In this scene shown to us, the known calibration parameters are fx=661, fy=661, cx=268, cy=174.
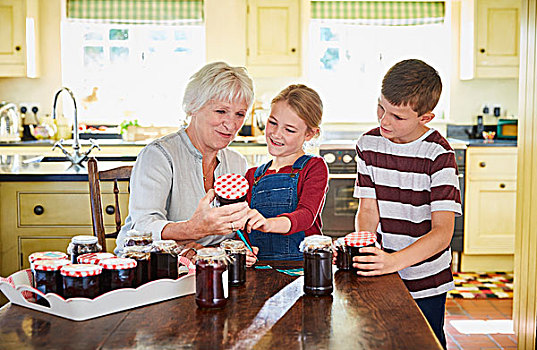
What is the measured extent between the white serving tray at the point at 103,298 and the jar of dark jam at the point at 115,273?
28 mm

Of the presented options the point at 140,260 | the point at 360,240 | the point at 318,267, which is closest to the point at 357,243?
the point at 360,240

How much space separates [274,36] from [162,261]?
4227 mm

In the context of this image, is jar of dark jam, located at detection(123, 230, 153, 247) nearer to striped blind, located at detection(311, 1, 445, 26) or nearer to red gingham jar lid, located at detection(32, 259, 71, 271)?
red gingham jar lid, located at detection(32, 259, 71, 271)

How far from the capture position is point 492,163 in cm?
504

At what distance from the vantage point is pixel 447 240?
1.95 meters

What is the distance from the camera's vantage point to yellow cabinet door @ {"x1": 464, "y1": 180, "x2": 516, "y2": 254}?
199 inches

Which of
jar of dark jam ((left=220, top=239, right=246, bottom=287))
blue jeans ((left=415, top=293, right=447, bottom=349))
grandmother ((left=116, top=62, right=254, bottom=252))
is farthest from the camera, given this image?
grandmother ((left=116, top=62, right=254, bottom=252))

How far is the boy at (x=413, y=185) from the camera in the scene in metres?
1.94

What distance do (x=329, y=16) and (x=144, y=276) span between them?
15.7ft

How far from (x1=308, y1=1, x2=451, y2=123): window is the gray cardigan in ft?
A: 12.8

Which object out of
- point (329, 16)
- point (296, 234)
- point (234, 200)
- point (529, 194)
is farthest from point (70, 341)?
point (329, 16)

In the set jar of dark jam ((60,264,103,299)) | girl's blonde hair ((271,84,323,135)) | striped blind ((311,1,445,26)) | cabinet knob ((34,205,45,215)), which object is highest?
striped blind ((311,1,445,26))

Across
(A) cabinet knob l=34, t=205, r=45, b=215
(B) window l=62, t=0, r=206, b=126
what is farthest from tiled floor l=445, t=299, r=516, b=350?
(B) window l=62, t=0, r=206, b=126

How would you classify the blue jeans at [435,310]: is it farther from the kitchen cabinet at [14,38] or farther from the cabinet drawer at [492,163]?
the kitchen cabinet at [14,38]
